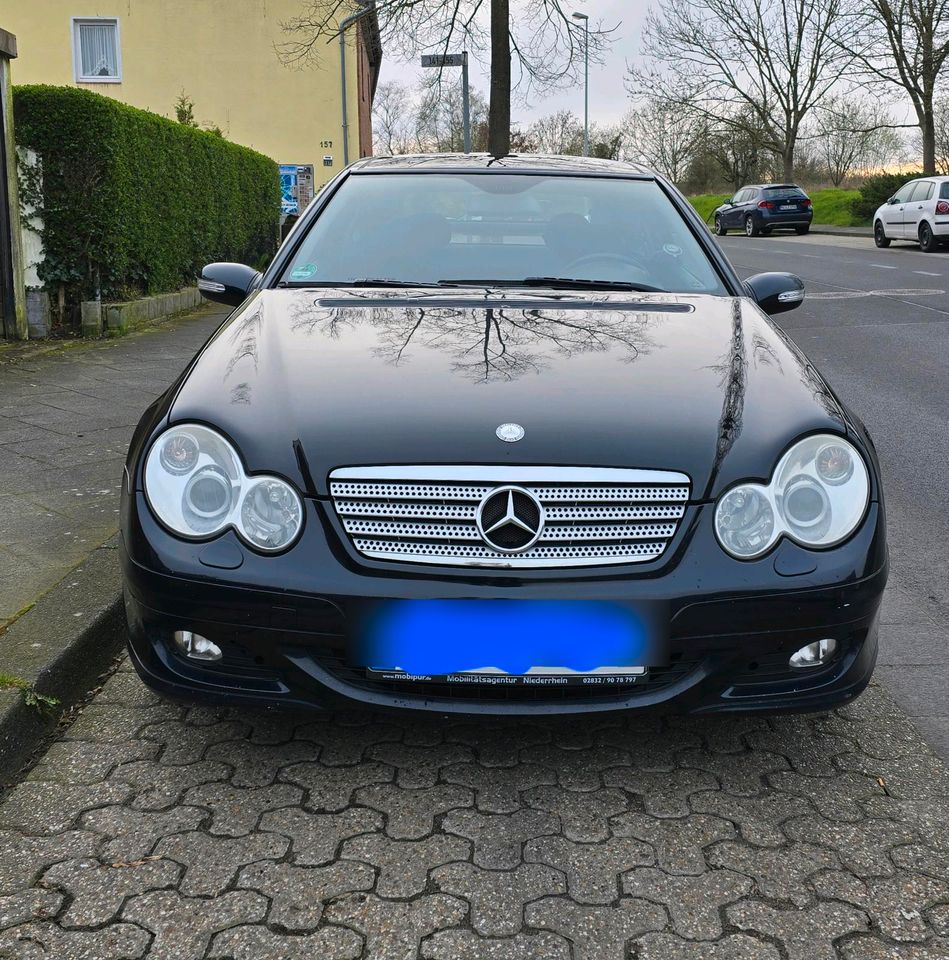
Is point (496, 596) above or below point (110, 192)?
below

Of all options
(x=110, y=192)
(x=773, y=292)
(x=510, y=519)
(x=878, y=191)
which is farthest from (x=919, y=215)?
(x=510, y=519)

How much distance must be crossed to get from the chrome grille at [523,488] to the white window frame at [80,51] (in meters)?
31.6

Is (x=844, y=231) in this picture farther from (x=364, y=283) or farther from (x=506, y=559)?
(x=506, y=559)

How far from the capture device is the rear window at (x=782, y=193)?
3562cm

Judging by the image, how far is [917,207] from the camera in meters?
24.8

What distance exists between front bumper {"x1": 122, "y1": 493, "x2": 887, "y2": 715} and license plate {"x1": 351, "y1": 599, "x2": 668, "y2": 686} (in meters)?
0.03

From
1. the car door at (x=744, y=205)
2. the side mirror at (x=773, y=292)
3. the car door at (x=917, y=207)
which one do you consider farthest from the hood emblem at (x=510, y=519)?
the car door at (x=744, y=205)

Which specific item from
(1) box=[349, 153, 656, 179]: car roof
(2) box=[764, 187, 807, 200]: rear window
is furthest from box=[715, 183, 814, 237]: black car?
(1) box=[349, 153, 656, 179]: car roof

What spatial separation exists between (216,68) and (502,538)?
30.6 meters

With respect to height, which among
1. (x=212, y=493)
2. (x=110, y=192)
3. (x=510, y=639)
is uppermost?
(x=110, y=192)

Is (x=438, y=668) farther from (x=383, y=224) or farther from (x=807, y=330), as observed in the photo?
(x=807, y=330)

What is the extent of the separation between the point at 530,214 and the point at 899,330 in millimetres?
8056

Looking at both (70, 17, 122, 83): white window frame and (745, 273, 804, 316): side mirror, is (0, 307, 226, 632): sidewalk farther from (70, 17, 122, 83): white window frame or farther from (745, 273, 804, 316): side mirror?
(70, 17, 122, 83): white window frame

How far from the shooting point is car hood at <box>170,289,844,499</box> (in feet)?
8.36
